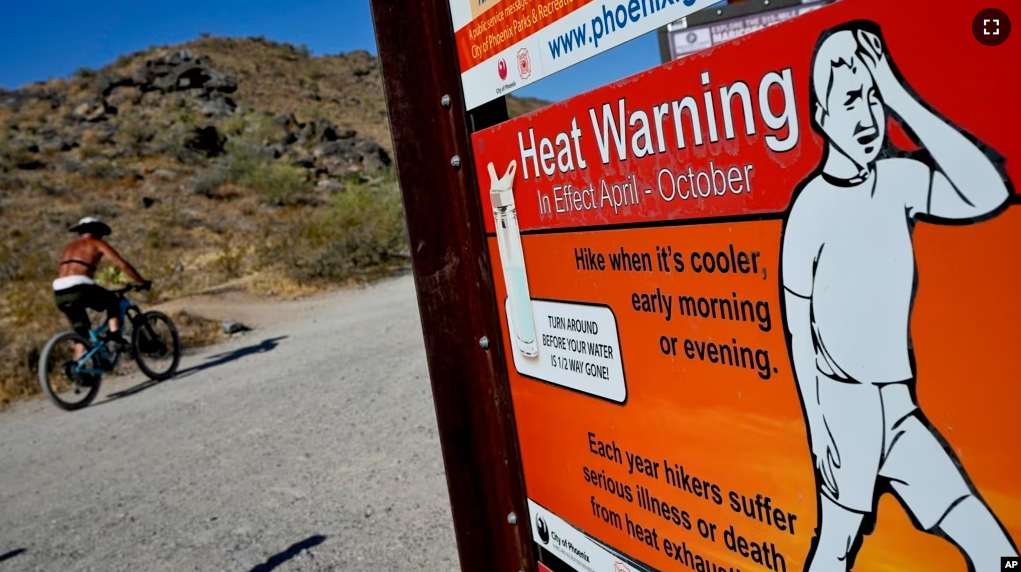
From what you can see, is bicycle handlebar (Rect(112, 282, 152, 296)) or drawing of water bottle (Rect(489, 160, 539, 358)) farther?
bicycle handlebar (Rect(112, 282, 152, 296))

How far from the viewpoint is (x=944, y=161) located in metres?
1.05

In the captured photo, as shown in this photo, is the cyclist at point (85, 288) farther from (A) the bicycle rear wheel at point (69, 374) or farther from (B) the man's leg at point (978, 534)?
(B) the man's leg at point (978, 534)

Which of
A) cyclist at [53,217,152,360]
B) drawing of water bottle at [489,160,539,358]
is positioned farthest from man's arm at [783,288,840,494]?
cyclist at [53,217,152,360]

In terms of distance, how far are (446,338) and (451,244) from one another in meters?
0.24

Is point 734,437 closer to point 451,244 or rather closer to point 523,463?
point 523,463

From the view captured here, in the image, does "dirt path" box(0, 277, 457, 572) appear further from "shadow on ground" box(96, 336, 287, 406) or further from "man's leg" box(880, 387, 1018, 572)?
"man's leg" box(880, 387, 1018, 572)

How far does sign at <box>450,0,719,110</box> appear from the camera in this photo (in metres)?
1.50

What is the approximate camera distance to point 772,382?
136cm

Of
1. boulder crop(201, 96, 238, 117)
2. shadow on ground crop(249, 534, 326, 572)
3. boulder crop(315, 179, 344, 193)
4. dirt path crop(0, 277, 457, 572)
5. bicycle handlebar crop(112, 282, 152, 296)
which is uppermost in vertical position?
boulder crop(201, 96, 238, 117)

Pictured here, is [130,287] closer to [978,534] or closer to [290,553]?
[290,553]

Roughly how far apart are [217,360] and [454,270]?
30.2 feet

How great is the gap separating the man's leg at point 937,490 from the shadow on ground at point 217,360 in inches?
374

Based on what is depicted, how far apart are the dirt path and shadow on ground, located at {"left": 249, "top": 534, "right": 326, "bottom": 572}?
1cm

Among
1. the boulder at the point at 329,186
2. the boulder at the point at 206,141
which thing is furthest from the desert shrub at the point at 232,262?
the boulder at the point at 206,141
